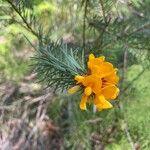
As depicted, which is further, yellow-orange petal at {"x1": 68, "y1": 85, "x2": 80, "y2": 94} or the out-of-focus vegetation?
the out-of-focus vegetation

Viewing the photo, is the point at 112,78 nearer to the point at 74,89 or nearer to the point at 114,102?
the point at 74,89

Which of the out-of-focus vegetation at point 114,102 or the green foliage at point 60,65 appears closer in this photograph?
the green foliage at point 60,65

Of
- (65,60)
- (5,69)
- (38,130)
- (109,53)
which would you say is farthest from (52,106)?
(65,60)

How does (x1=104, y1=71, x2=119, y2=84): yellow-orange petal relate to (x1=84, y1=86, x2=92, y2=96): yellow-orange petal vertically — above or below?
above

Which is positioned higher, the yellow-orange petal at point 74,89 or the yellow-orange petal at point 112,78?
the yellow-orange petal at point 112,78

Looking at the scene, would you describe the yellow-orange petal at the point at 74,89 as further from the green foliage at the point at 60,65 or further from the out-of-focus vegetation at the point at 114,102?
the out-of-focus vegetation at the point at 114,102

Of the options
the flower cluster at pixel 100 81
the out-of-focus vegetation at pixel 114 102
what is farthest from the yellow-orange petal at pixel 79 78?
the out-of-focus vegetation at pixel 114 102

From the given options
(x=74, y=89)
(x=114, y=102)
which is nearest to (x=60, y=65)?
(x=74, y=89)

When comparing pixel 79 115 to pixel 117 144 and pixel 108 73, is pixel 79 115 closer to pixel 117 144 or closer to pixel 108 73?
pixel 117 144

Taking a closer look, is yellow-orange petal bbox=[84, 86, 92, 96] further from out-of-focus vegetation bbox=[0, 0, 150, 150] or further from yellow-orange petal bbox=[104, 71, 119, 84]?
out-of-focus vegetation bbox=[0, 0, 150, 150]

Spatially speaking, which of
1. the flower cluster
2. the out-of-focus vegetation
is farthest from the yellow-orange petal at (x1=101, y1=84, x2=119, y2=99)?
the out-of-focus vegetation

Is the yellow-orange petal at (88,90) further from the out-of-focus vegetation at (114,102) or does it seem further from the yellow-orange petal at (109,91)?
the out-of-focus vegetation at (114,102)
